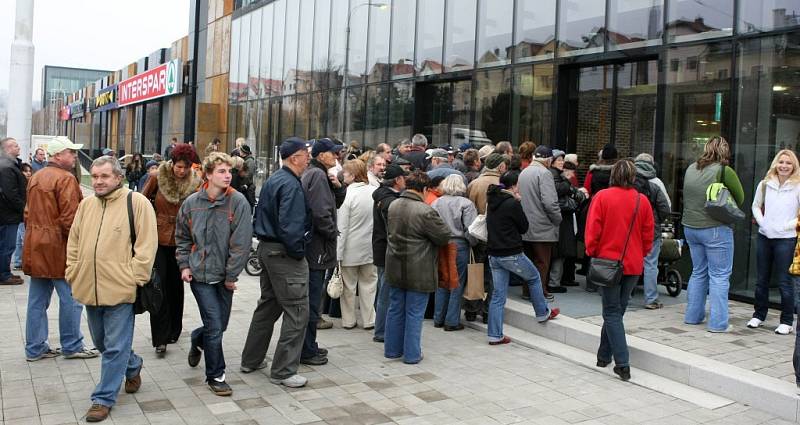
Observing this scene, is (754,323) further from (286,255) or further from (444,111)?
(444,111)

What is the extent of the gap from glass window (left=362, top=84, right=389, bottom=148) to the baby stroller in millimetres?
8631

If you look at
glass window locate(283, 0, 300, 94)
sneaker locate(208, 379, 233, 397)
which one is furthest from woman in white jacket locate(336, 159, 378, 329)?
glass window locate(283, 0, 300, 94)

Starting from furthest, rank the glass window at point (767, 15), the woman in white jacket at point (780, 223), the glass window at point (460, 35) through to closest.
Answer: the glass window at point (460, 35) → the glass window at point (767, 15) → the woman in white jacket at point (780, 223)

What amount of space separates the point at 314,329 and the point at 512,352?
6.81ft

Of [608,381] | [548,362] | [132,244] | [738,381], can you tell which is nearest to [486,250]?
[548,362]

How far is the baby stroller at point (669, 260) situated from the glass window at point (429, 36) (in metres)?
6.98

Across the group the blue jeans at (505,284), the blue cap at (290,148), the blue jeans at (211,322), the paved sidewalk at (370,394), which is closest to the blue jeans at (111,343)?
the paved sidewalk at (370,394)

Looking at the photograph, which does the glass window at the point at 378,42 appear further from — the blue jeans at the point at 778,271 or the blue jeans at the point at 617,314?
the blue jeans at the point at 617,314

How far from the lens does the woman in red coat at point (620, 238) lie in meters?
6.37

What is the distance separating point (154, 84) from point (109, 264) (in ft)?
103

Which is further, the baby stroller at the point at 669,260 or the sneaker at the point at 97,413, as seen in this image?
the baby stroller at the point at 669,260

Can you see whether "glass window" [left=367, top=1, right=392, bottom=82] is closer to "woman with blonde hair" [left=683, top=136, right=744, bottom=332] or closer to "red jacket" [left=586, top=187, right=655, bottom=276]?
"woman with blonde hair" [left=683, top=136, right=744, bottom=332]

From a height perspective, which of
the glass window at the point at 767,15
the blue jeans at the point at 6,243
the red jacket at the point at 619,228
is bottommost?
the blue jeans at the point at 6,243

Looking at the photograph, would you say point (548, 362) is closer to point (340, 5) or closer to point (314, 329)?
point (314, 329)
